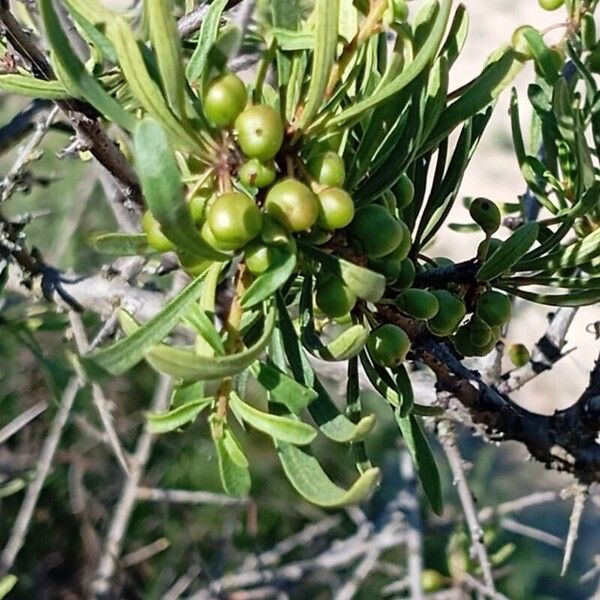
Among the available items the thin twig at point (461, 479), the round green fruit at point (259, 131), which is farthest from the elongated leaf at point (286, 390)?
the thin twig at point (461, 479)

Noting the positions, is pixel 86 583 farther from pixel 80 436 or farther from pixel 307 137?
pixel 307 137

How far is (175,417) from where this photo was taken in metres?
0.42

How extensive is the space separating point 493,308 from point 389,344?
A: 0.08 metres

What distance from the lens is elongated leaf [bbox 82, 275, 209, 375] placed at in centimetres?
35

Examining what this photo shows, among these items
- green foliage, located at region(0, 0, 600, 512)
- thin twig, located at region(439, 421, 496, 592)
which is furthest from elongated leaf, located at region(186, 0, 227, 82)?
thin twig, located at region(439, 421, 496, 592)

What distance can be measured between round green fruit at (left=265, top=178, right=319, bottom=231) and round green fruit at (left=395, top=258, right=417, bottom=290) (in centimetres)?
9

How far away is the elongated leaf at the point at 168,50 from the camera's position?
1.07 feet

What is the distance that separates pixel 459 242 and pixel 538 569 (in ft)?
8.88

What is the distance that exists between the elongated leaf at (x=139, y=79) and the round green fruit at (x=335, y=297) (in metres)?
0.10

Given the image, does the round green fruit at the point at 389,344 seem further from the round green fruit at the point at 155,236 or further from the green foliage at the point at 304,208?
the round green fruit at the point at 155,236

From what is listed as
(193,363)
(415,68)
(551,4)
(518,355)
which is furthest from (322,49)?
(518,355)

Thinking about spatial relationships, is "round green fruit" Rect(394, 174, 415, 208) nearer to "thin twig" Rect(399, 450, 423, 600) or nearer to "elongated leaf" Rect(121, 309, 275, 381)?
"elongated leaf" Rect(121, 309, 275, 381)

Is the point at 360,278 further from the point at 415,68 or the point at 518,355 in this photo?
the point at 518,355

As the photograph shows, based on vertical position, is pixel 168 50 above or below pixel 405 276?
above
